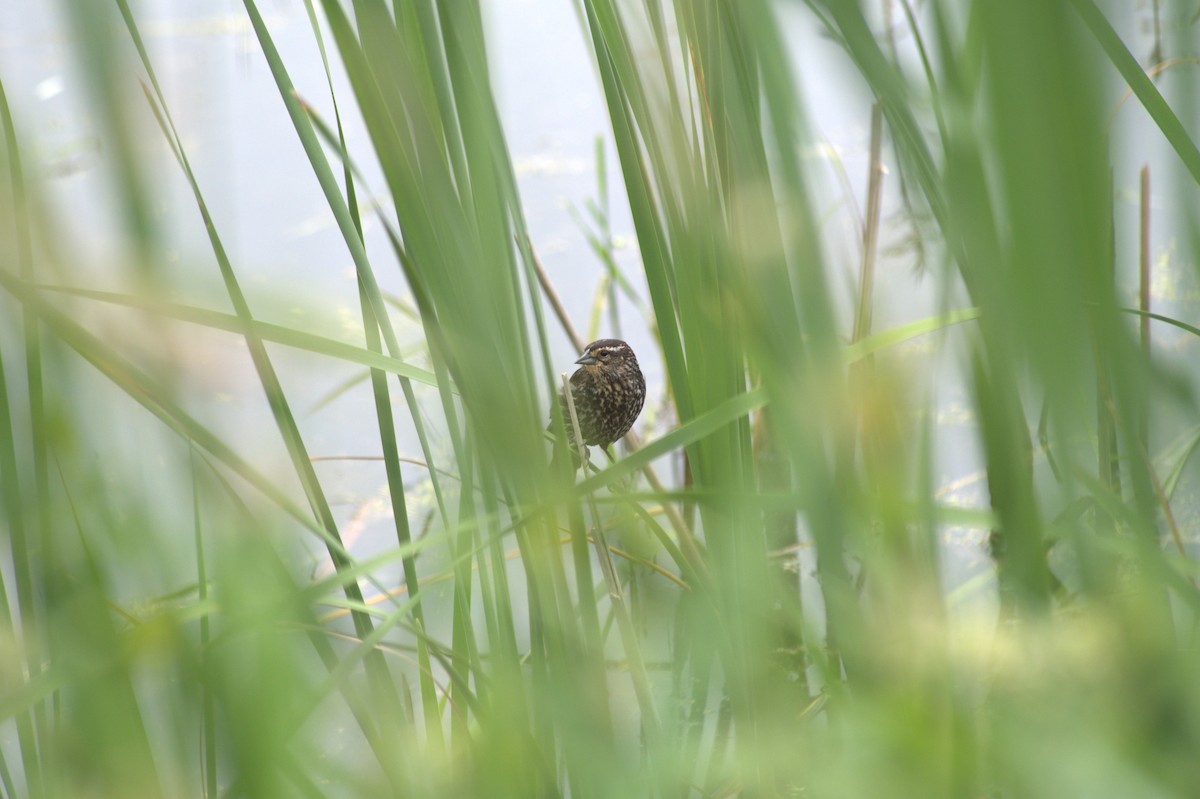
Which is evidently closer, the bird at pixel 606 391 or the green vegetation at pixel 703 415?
the green vegetation at pixel 703 415

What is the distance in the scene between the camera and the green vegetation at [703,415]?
9.5 inches

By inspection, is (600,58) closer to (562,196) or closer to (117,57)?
(117,57)

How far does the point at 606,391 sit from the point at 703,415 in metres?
0.98

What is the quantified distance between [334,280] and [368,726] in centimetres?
149

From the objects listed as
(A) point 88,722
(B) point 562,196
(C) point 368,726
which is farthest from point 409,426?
(A) point 88,722

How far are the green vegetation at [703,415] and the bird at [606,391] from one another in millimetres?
786

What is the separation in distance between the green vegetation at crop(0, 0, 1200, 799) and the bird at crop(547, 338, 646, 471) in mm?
786

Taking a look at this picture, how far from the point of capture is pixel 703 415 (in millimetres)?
435

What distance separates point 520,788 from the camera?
47 cm

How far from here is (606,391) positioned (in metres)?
1.42

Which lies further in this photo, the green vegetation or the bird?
the bird

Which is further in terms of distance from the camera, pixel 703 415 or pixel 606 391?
pixel 606 391

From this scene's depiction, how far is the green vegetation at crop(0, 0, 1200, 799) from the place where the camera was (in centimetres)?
24

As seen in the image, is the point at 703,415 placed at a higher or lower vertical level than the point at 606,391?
higher
